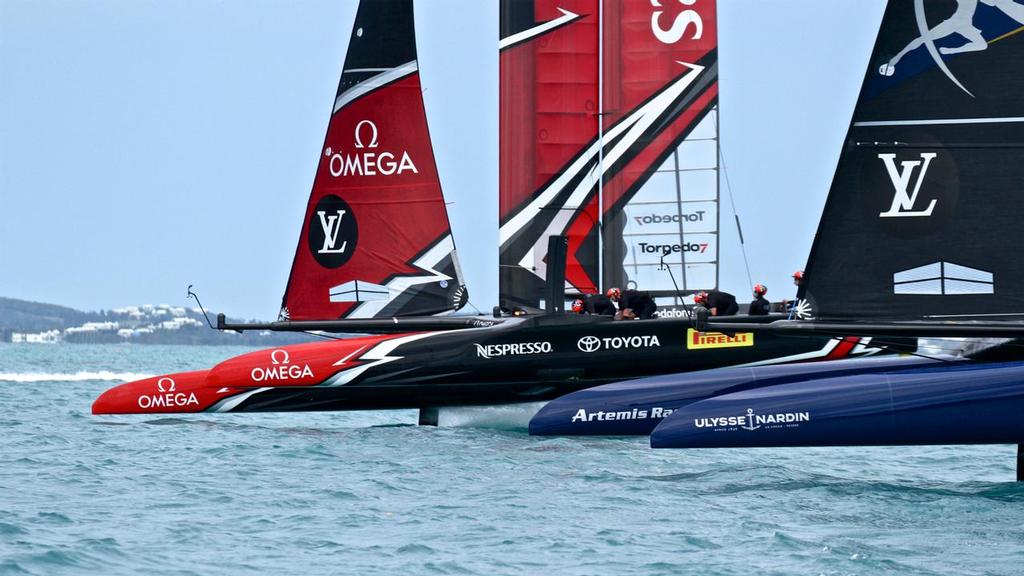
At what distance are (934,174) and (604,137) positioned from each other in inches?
274

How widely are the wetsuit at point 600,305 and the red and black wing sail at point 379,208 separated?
2.47 meters

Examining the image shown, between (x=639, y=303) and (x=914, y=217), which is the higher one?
(x=914, y=217)

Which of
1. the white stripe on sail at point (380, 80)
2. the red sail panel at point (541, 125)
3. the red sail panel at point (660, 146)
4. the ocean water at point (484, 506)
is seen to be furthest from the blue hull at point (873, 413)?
the white stripe on sail at point (380, 80)

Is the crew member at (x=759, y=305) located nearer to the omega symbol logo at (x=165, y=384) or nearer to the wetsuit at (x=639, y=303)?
the wetsuit at (x=639, y=303)

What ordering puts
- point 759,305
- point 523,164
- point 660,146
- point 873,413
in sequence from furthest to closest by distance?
point 523,164, point 660,146, point 759,305, point 873,413

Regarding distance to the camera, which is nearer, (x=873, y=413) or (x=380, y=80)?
(x=873, y=413)

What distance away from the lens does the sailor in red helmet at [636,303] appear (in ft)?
53.0

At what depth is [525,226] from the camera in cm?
1747

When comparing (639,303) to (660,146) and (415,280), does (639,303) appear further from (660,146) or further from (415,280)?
(415,280)

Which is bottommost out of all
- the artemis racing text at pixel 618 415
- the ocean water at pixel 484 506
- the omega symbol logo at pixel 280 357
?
the ocean water at pixel 484 506

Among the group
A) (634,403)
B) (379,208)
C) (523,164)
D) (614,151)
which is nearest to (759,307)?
(634,403)

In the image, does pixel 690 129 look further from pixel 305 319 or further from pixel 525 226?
pixel 305 319

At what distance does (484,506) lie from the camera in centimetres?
1034

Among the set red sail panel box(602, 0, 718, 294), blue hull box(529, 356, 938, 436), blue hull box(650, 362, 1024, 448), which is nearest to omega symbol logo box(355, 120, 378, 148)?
red sail panel box(602, 0, 718, 294)
